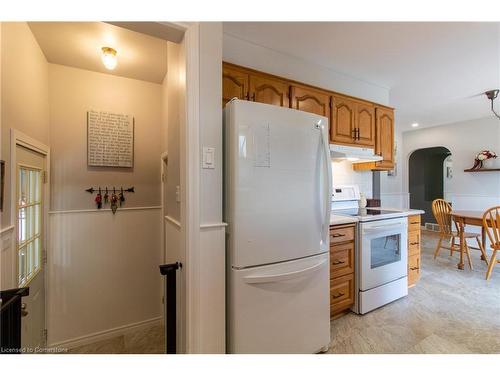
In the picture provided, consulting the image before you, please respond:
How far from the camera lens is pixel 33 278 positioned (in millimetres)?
1789

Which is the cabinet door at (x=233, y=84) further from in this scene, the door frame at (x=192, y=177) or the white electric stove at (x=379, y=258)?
the white electric stove at (x=379, y=258)

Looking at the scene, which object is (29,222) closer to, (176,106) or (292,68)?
(176,106)

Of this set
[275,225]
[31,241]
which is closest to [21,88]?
[31,241]

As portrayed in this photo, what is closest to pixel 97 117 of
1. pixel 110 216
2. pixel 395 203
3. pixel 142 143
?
pixel 142 143

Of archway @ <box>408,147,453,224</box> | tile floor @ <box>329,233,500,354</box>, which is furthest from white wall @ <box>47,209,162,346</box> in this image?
archway @ <box>408,147,453,224</box>

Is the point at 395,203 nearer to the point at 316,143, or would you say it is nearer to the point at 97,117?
the point at 316,143

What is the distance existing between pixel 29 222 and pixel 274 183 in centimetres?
184

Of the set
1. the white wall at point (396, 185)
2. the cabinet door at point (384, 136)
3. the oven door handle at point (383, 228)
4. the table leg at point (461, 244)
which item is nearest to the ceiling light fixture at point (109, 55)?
the oven door handle at point (383, 228)

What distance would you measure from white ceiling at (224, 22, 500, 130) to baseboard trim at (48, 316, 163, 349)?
2899 millimetres

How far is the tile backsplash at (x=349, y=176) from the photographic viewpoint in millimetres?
2969

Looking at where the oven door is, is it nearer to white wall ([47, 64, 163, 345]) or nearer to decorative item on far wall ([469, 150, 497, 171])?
white wall ([47, 64, 163, 345])

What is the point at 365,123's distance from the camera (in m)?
2.78

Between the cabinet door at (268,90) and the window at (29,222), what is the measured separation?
1.76 metres

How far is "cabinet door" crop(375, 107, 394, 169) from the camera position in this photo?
292cm
